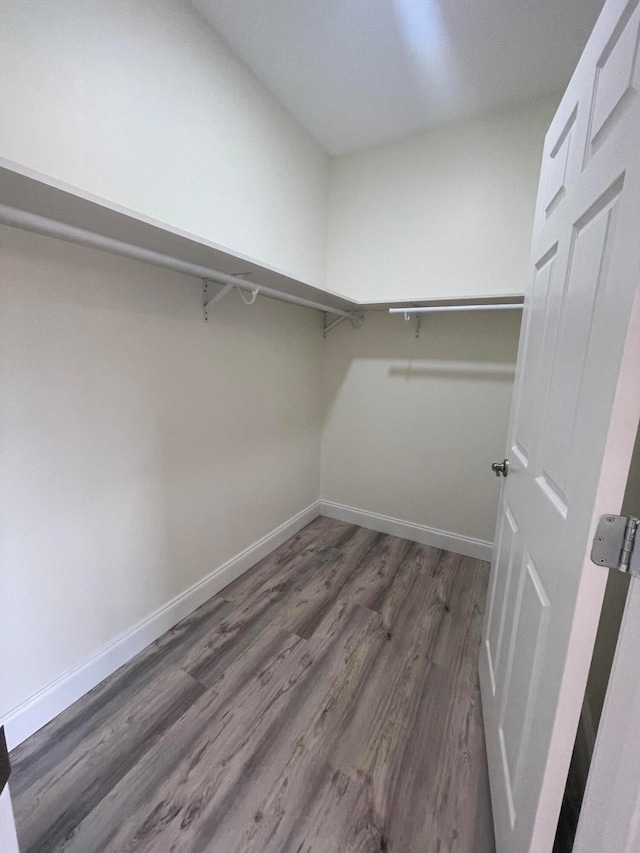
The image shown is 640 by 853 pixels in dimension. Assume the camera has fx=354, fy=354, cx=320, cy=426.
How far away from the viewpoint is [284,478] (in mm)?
2473

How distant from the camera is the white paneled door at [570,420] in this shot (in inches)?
21.9

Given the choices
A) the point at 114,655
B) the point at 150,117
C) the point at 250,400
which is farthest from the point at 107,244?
the point at 114,655

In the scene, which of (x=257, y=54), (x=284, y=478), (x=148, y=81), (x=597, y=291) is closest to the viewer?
(x=597, y=291)

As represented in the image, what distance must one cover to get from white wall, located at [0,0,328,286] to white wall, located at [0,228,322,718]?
0.29 m

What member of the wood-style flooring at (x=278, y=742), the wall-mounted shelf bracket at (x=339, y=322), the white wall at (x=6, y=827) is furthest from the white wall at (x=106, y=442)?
the white wall at (x=6, y=827)

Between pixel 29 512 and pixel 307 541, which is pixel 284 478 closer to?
pixel 307 541

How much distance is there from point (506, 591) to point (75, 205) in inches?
67.4

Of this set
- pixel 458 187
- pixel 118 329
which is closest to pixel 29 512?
pixel 118 329

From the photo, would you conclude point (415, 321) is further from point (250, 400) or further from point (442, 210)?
point (250, 400)

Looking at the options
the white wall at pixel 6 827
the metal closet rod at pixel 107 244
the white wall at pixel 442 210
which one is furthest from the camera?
the white wall at pixel 442 210

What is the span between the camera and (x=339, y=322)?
2613 millimetres

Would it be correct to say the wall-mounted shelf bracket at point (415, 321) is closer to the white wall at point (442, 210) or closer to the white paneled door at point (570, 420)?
the white wall at point (442, 210)

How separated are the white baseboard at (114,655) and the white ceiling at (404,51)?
8.33 ft

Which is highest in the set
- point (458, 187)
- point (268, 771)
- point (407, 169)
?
point (407, 169)
